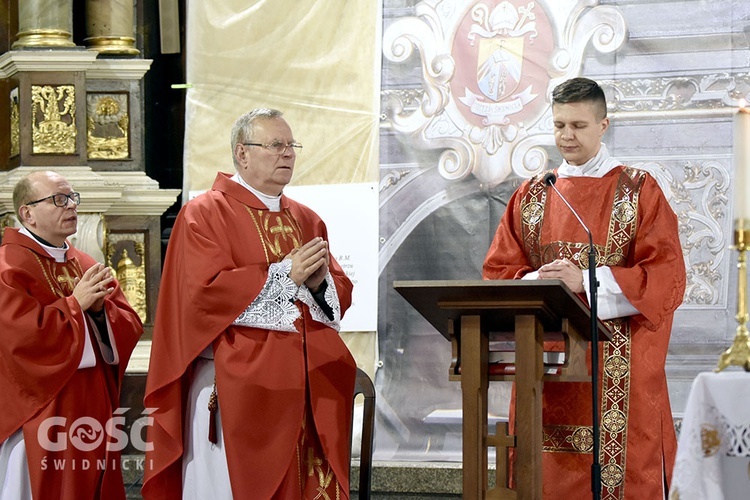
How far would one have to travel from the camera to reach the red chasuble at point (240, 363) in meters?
4.50

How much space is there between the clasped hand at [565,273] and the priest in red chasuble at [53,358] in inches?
75.8

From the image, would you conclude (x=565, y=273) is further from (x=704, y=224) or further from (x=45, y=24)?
(x=45, y=24)

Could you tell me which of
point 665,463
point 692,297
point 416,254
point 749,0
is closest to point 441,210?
point 416,254

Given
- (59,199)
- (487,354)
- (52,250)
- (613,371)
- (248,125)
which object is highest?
(248,125)

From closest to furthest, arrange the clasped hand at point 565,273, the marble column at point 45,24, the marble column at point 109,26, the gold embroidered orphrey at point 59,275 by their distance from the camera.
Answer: the clasped hand at point 565,273 < the gold embroidered orphrey at point 59,275 < the marble column at point 45,24 < the marble column at point 109,26

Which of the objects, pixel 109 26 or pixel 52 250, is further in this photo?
pixel 109 26

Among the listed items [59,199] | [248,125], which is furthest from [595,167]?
[59,199]

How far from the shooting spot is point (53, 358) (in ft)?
16.5

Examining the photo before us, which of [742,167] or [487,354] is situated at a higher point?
[742,167]

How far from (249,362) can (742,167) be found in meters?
2.08

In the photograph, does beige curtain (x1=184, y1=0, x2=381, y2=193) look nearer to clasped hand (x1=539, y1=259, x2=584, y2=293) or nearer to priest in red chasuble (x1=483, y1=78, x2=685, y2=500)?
priest in red chasuble (x1=483, y1=78, x2=685, y2=500)

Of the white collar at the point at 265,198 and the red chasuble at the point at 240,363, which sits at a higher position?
the white collar at the point at 265,198

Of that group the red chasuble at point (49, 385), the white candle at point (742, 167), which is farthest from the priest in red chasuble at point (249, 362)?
the white candle at point (742, 167)

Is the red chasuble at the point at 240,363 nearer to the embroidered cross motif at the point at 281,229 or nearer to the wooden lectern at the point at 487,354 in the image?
the embroidered cross motif at the point at 281,229
